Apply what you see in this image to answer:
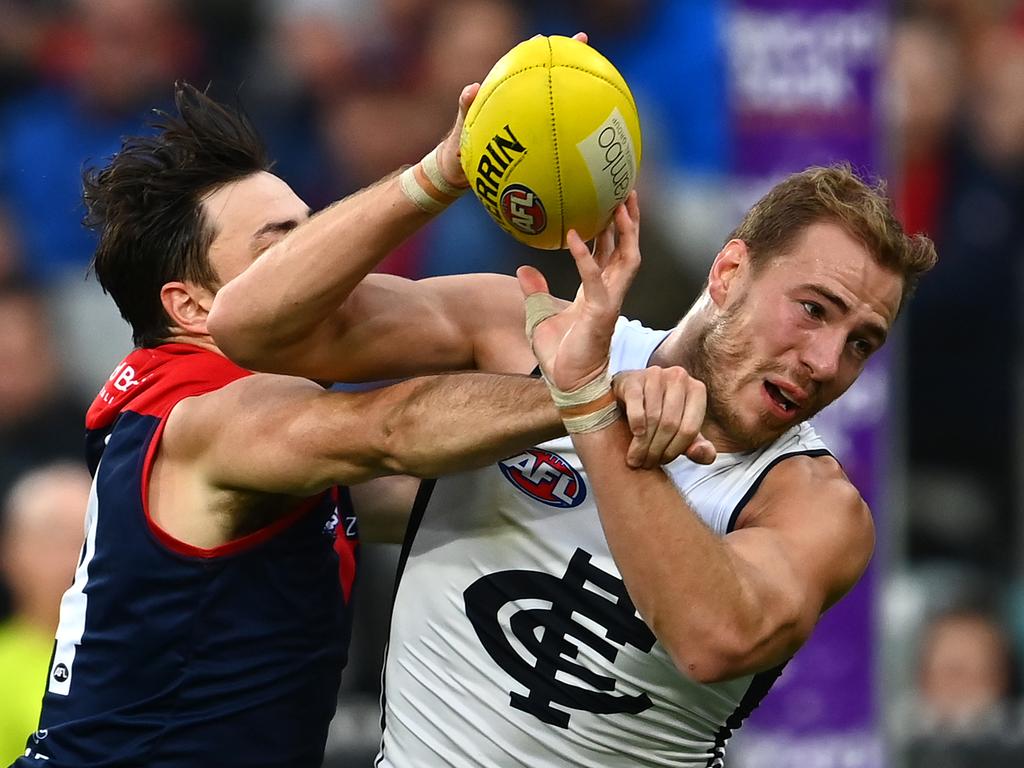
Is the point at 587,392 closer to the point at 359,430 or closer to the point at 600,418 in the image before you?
the point at 600,418

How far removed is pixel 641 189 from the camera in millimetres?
8375

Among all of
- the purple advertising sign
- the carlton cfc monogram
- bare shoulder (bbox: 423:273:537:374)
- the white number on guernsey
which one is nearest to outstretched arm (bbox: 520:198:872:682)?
the carlton cfc monogram

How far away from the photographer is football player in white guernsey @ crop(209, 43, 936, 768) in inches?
170

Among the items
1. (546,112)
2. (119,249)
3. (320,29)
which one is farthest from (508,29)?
(546,112)

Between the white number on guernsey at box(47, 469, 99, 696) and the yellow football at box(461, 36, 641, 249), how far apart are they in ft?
4.67

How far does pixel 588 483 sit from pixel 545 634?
0.39m

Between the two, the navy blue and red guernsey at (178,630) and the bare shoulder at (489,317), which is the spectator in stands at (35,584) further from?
the bare shoulder at (489,317)

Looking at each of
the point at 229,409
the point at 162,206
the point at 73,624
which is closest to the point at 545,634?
the point at 229,409

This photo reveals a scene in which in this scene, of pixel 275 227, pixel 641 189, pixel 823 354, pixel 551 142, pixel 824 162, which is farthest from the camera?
pixel 641 189

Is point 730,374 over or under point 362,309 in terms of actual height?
under

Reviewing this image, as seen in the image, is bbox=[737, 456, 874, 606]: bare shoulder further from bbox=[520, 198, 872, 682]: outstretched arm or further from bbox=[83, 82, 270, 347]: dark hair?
bbox=[83, 82, 270, 347]: dark hair

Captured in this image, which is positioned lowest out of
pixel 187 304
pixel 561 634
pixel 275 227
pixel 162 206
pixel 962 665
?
pixel 962 665

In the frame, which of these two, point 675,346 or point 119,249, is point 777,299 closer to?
point 675,346

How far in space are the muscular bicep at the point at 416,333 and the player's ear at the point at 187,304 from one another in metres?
0.51
